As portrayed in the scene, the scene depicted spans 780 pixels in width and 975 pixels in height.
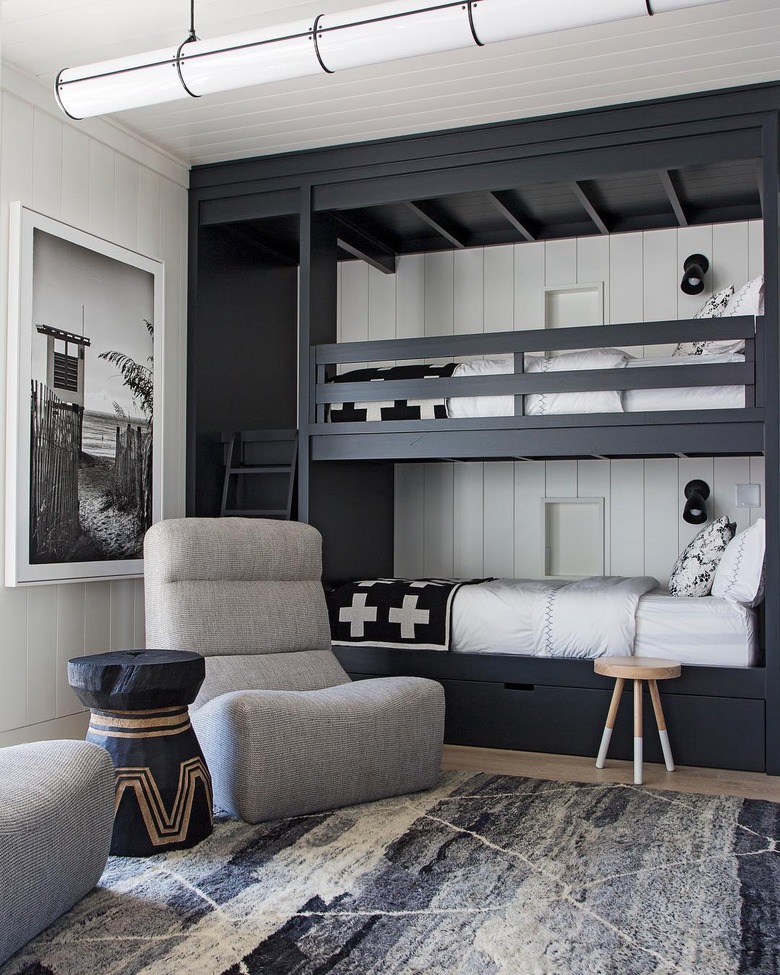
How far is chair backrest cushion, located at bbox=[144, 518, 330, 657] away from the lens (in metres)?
3.50

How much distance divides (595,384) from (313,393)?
129 cm

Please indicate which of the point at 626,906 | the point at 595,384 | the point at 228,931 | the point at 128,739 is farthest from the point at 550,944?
the point at 595,384

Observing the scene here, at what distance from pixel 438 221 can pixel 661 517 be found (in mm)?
1867

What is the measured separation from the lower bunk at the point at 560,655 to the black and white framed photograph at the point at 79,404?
106 cm

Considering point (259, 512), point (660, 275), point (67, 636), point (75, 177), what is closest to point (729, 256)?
point (660, 275)

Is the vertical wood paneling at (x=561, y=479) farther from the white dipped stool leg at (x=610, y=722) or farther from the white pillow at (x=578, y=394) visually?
the white dipped stool leg at (x=610, y=722)

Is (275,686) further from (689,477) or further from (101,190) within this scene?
(689,477)

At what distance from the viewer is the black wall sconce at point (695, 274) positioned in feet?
15.8

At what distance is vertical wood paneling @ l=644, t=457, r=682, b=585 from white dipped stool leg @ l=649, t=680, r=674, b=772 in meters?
1.31

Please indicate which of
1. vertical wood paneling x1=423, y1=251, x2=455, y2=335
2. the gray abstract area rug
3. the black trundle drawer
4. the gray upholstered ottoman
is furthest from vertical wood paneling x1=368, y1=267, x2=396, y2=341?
the gray upholstered ottoman

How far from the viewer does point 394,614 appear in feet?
13.9

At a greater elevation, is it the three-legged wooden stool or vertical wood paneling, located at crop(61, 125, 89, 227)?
vertical wood paneling, located at crop(61, 125, 89, 227)

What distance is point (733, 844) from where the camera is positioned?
109 inches

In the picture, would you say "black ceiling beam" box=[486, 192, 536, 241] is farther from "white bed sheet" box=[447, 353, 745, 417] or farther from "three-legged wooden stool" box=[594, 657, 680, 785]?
"three-legged wooden stool" box=[594, 657, 680, 785]
